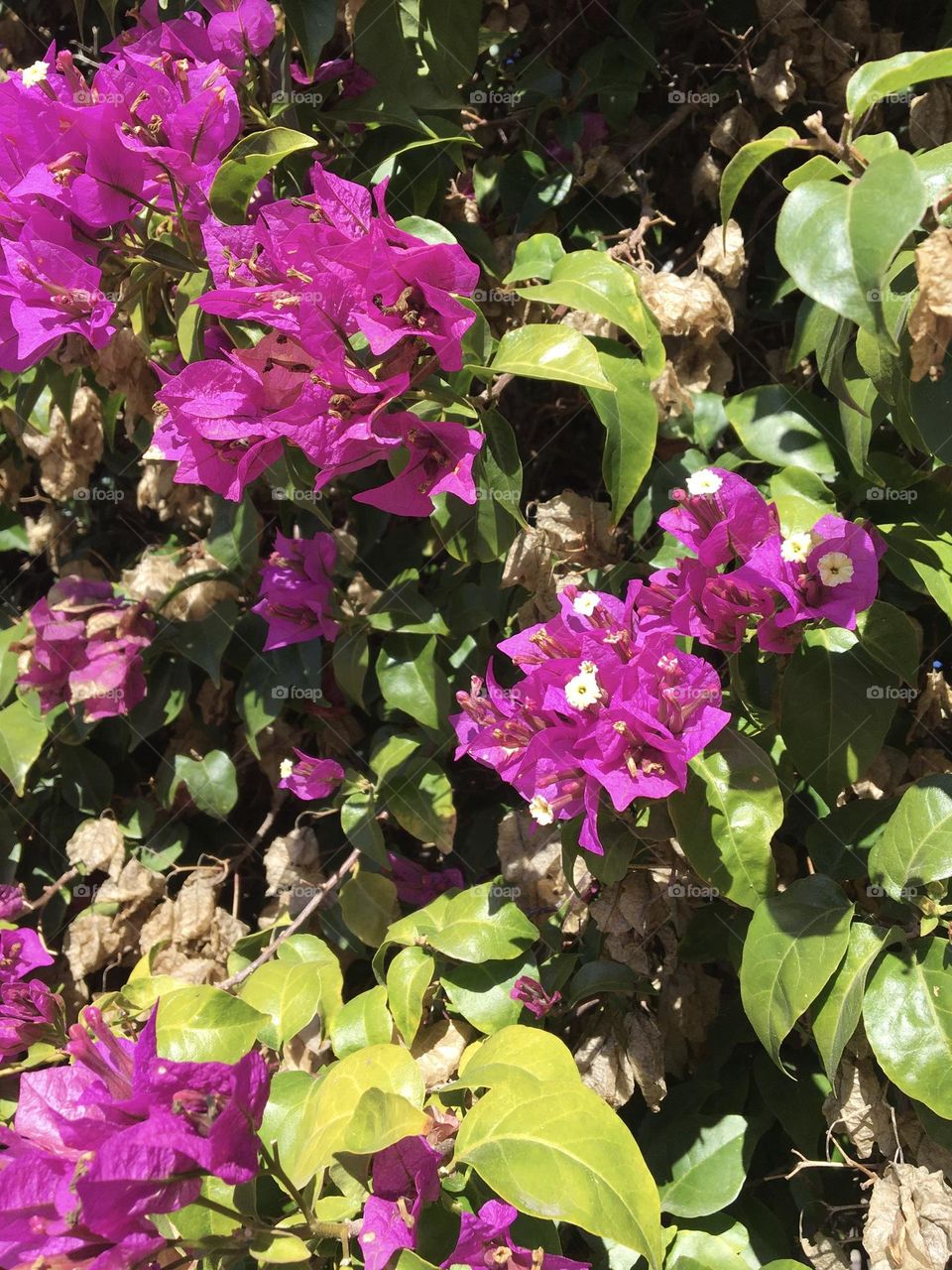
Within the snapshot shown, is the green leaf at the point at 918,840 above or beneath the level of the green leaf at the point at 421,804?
above

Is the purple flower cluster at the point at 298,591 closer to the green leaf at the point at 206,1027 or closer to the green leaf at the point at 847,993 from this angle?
the green leaf at the point at 206,1027

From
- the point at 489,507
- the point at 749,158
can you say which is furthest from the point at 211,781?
the point at 749,158

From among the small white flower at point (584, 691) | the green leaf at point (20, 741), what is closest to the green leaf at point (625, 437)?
the small white flower at point (584, 691)

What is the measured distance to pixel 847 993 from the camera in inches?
37.9

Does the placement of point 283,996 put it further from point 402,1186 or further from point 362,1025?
point 402,1186

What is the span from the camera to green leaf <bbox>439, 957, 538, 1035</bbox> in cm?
123

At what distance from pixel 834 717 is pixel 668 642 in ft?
0.68

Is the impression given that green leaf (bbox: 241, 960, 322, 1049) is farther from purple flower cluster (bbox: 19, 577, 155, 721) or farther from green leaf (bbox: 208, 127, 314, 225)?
green leaf (bbox: 208, 127, 314, 225)

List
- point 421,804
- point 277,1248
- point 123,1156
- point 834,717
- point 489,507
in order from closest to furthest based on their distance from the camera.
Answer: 1. point 123,1156
2. point 277,1248
3. point 834,717
4. point 489,507
5. point 421,804

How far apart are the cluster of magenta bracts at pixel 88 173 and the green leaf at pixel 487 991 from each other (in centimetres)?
83

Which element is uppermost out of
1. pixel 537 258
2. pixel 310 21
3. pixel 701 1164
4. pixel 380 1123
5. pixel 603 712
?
Answer: pixel 310 21

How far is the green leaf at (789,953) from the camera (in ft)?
3.09

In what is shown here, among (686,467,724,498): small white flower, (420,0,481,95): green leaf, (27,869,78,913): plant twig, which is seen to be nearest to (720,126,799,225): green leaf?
(686,467,724,498): small white flower

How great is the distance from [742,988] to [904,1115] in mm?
339
